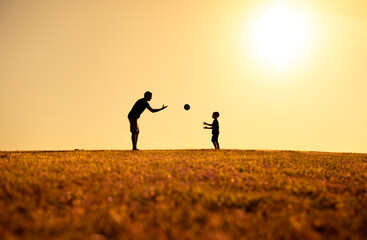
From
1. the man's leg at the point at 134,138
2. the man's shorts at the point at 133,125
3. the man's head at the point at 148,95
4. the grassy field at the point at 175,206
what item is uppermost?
the man's head at the point at 148,95

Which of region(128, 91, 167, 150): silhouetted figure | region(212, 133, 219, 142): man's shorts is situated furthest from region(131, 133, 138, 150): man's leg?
region(212, 133, 219, 142): man's shorts

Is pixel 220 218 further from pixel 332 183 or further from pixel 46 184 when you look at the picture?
pixel 332 183

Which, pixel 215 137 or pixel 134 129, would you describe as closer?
pixel 134 129

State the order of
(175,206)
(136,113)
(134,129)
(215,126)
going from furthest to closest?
(215,126), (136,113), (134,129), (175,206)

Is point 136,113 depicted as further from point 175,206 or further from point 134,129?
point 175,206

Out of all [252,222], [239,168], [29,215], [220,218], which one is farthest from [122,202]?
[239,168]

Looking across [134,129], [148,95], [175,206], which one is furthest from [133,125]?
[175,206]

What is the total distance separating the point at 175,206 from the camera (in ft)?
14.3

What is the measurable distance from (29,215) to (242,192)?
365 cm

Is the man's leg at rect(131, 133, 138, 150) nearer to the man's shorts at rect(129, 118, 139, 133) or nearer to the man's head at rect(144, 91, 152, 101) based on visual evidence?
the man's shorts at rect(129, 118, 139, 133)

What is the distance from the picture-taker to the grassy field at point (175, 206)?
3.35 metres

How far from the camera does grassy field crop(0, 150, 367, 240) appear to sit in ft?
11.0

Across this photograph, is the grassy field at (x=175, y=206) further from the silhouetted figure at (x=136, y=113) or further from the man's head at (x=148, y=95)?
the man's head at (x=148, y=95)

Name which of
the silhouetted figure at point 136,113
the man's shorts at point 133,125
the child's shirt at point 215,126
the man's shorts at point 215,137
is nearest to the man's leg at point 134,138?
the silhouetted figure at point 136,113
